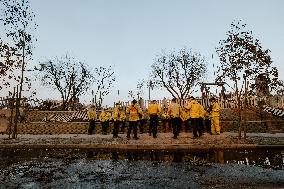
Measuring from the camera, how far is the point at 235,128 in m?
23.3

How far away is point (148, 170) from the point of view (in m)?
8.84

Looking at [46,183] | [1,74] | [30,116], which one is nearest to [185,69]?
[30,116]

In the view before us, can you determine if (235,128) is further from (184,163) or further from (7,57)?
(7,57)

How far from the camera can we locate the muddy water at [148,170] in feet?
23.2

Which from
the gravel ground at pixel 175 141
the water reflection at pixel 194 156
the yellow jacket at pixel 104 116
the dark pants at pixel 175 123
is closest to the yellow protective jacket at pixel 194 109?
the dark pants at pixel 175 123

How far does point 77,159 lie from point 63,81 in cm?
5562

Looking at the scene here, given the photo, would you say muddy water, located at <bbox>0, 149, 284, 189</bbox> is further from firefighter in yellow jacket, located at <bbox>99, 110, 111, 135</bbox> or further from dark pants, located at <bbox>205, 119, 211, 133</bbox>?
firefighter in yellow jacket, located at <bbox>99, 110, 111, 135</bbox>

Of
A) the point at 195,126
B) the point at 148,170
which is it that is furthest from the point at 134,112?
the point at 148,170

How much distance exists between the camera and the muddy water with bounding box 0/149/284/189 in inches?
278

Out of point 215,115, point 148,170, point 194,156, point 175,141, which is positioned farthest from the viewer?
point 215,115

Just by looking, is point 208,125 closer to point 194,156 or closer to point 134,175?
point 194,156

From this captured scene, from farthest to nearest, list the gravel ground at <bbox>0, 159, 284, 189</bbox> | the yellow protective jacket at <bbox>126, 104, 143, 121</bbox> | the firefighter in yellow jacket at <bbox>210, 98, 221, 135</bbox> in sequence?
the firefighter in yellow jacket at <bbox>210, 98, 221, 135</bbox> → the yellow protective jacket at <bbox>126, 104, 143, 121</bbox> → the gravel ground at <bbox>0, 159, 284, 189</bbox>

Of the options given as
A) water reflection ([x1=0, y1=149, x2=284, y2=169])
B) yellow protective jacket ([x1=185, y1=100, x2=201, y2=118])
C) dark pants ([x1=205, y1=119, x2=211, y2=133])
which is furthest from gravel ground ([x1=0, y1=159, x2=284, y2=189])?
dark pants ([x1=205, y1=119, x2=211, y2=133])

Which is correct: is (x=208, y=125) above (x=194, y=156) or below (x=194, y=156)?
above
